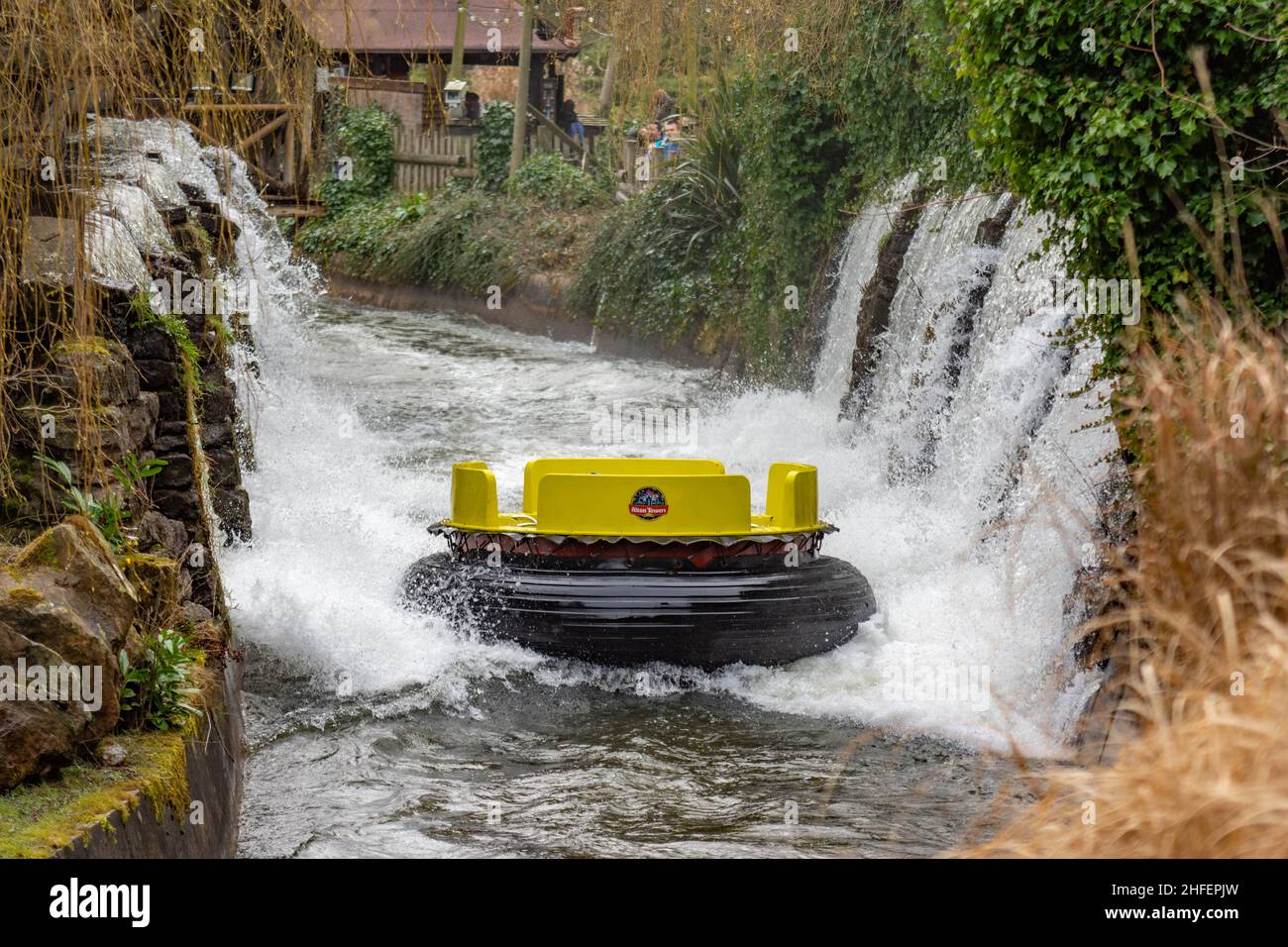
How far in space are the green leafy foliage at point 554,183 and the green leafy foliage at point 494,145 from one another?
3.16ft

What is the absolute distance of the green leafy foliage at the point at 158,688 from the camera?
4.90 metres

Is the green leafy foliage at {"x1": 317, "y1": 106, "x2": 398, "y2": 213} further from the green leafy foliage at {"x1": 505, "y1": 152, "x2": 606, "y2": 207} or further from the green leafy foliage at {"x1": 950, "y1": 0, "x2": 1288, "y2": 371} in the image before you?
the green leafy foliage at {"x1": 950, "y1": 0, "x2": 1288, "y2": 371}

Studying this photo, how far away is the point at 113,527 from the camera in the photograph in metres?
5.57

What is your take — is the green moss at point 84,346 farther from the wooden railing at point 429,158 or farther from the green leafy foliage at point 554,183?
the wooden railing at point 429,158

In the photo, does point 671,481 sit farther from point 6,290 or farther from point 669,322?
point 669,322

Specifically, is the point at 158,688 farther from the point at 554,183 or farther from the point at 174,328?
the point at 554,183

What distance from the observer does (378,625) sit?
8609 mm

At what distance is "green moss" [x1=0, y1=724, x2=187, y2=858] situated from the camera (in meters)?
3.88

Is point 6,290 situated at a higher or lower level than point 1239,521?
higher

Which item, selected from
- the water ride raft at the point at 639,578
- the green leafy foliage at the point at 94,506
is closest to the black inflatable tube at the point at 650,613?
the water ride raft at the point at 639,578

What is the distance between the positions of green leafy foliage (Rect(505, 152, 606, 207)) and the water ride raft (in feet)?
54.9

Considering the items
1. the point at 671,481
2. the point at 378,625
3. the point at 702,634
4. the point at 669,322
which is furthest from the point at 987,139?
the point at 669,322

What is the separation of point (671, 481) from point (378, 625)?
5.94ft

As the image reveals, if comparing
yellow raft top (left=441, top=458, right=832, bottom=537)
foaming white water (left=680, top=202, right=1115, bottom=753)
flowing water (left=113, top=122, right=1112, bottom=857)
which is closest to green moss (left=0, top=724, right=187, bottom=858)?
flowing water (left=113, top=122, right=1112, bottom=857)
